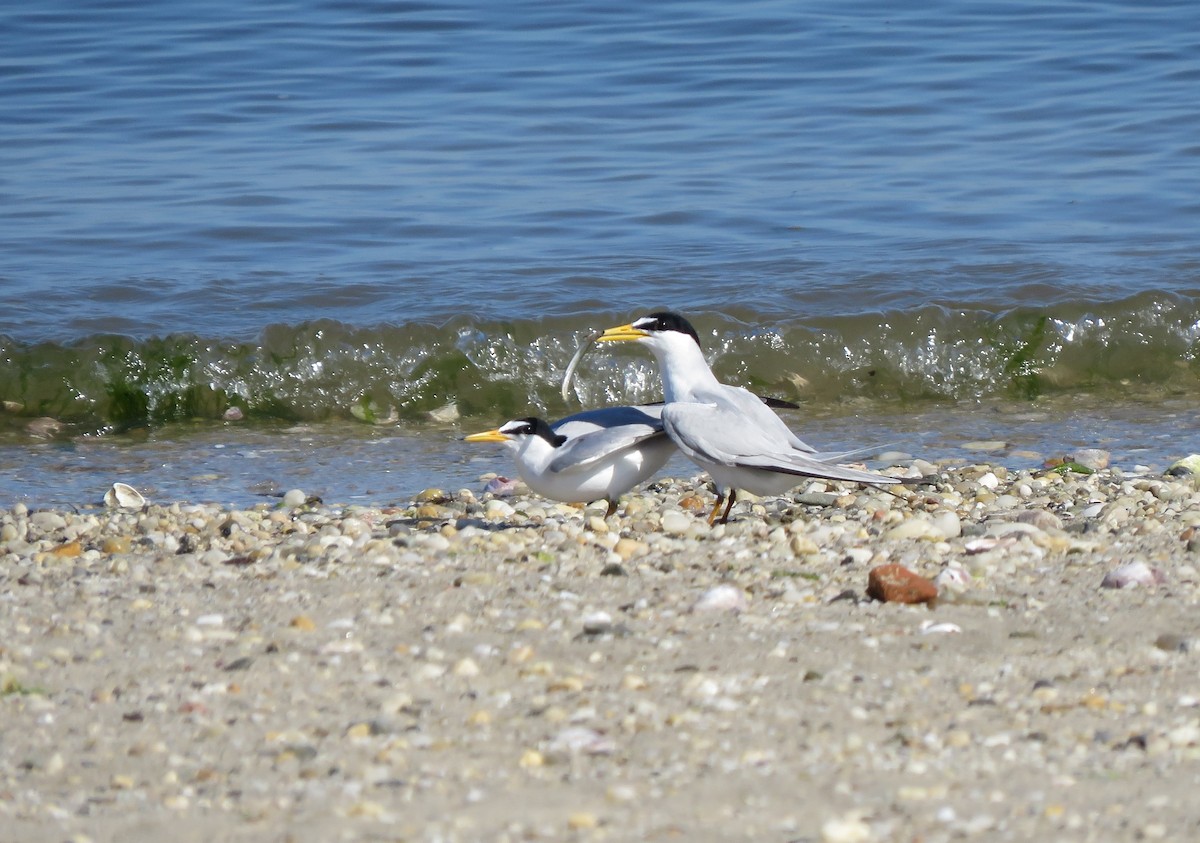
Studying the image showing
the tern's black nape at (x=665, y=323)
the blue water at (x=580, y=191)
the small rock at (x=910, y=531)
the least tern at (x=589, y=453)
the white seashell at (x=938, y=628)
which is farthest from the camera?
the blue water at (x=580, y=191)

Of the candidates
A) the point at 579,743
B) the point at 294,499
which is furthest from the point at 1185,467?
the point at 579,743

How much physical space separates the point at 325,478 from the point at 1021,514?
9.86ft

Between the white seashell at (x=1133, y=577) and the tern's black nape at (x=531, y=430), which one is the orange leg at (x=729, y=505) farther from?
the white seashell at (x=1133, y=577)

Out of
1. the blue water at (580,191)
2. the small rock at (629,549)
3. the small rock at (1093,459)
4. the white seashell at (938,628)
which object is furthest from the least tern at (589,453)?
the blue water at (580,191)

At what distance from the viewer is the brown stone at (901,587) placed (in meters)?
3.91

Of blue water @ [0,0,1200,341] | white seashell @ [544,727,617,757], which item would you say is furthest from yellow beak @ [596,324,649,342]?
blue water @ [0,0,1200,341]

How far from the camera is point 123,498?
6141mm

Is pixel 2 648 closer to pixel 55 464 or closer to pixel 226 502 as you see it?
pixel 226 502

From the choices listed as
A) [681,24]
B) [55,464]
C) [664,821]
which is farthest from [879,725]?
[681,24]

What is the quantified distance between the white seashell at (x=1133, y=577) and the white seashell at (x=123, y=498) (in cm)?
368

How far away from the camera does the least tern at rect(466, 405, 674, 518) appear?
5145 mm

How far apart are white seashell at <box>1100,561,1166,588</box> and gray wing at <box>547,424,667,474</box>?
1.62 m

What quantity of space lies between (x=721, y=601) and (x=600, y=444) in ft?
4.22

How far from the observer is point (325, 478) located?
6.77 metres
